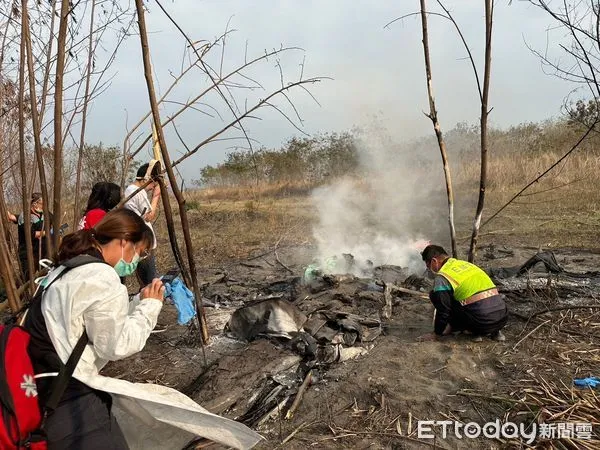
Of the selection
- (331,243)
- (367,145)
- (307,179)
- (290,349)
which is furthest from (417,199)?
(290,349)

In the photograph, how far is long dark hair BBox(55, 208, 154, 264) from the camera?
202 centimetres

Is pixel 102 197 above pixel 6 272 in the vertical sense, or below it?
above

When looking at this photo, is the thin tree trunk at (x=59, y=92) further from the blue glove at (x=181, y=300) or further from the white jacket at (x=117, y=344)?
the white jacket at (x=117, y=344)

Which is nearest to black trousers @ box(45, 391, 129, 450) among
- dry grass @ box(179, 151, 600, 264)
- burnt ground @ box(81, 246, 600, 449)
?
burnt ground @ box(81, 246, 600, 449)

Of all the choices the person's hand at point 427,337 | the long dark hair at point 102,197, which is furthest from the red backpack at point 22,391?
the person's hand at point 427,337

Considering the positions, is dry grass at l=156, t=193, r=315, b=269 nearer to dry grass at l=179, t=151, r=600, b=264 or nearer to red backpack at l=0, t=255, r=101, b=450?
dry grass at l=179, t=151, r=600, b=264

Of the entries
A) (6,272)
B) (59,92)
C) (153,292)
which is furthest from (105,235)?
(6,272)

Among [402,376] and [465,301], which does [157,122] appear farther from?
[465,301]

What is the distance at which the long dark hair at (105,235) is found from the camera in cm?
202

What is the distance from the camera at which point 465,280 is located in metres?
4.48

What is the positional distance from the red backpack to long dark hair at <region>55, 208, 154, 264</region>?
7.0 inches

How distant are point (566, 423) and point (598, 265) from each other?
19.1ft

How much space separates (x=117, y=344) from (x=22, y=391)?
15.1 inches

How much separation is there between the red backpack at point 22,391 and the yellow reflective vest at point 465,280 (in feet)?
12.1
